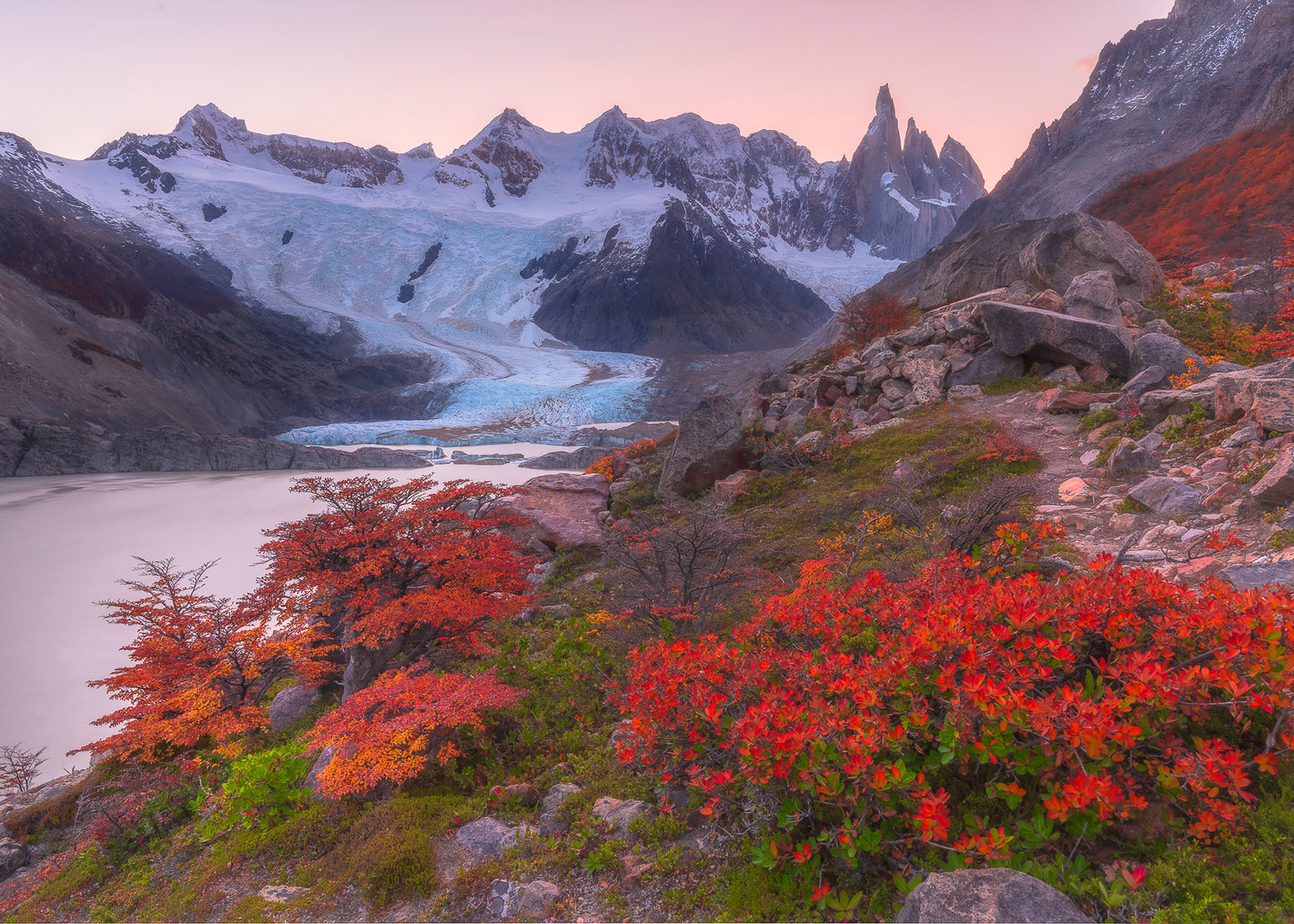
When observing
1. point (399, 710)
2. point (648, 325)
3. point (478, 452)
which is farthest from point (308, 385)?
point (399, 710)

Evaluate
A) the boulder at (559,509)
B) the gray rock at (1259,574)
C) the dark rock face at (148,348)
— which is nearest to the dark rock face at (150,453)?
the dark rock face at (148,348)

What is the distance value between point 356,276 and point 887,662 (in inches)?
4026

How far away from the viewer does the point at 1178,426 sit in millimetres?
8922

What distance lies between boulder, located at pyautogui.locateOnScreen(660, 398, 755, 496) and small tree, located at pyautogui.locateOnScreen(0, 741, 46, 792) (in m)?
14.7

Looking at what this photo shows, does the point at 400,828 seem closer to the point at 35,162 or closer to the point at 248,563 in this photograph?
the point at 248,563

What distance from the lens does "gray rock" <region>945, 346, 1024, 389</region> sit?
49.7 ft

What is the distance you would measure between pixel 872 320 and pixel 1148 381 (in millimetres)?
14467

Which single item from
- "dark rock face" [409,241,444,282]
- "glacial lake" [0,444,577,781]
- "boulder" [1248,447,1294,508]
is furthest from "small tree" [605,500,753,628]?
"dark rock face" [409,241,444,282]

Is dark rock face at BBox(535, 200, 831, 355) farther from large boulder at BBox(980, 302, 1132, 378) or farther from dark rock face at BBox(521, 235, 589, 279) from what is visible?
large boulder at BBox(980, 302, 1132, 378)

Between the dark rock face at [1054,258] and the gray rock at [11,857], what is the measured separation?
25717 millimetres

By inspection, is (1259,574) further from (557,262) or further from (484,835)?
(557,262)

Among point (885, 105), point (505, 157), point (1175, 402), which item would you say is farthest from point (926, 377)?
point (885, 105)

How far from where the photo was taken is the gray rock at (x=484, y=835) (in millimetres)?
4859

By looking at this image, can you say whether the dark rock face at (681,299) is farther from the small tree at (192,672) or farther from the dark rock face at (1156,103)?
the small tree at (192,672)
